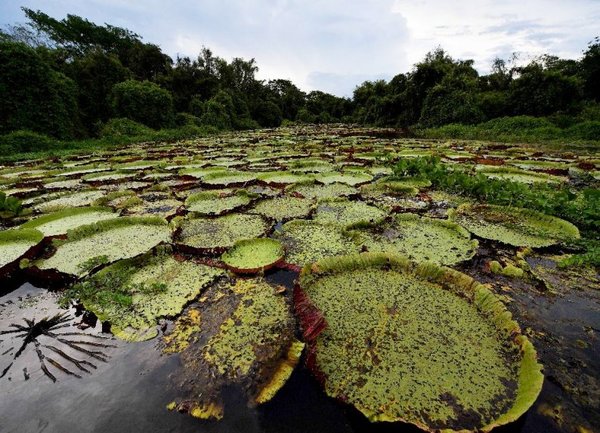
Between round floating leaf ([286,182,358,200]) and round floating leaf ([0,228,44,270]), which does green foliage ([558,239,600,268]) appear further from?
round floating leaf ([0,228,44,270])

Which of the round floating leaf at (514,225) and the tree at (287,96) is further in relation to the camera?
→ the tree at (287,96)

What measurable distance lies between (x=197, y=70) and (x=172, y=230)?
96.1 feet

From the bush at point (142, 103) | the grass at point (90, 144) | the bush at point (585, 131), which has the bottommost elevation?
the grass at point (90, 144)

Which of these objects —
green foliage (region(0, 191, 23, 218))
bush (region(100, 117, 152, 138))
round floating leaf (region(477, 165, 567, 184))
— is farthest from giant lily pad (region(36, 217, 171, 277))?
bush (region(100, 117, 152, 138))

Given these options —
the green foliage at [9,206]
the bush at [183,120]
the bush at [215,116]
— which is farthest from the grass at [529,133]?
the bush at [215,116]

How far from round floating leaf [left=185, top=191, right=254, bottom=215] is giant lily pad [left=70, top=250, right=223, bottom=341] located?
44.2 inches

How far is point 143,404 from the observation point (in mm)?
1275

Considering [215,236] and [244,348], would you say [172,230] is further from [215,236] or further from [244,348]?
[244,348]

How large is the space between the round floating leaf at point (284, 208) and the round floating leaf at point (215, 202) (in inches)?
8.6

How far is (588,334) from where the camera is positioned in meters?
1.58

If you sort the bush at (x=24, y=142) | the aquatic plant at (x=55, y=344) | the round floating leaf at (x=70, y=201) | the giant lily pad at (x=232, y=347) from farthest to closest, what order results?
the bush at (x=24, y=142)
the round floating leaf at (x=70, y=201)
the aquatic plant at (x=55, y=344)
the giant lily pad at (x=232, y=347)

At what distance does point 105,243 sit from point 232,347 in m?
1.76

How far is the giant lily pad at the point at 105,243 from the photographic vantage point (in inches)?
90.0

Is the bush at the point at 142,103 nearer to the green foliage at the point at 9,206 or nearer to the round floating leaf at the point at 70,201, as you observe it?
the round floating leaf at the point at 70,201
